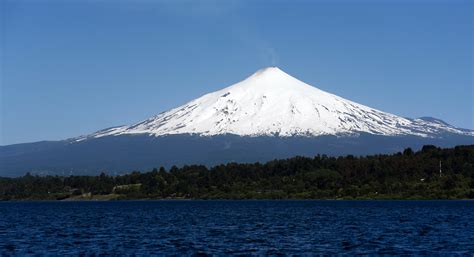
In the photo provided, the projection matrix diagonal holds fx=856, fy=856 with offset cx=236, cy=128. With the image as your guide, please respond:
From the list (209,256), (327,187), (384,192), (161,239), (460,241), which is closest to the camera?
(209,256)

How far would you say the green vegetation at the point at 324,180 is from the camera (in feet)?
509

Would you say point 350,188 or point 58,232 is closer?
point 58,232

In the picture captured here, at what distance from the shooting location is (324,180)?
17025 cm

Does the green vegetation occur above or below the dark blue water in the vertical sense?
above

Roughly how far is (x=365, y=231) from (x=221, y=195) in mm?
115655

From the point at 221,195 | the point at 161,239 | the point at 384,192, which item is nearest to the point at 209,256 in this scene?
the point at 161,239

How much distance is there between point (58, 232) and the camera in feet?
217

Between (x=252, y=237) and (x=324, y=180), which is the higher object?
(x=324, y=180)

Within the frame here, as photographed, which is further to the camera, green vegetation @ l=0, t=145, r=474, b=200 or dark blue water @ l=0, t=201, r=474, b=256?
green vegetation @ l=0, t=145, r=474, b=200

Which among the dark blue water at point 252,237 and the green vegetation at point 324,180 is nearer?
the dark blue water at point 252,237

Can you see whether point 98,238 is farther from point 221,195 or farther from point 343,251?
point 221,195

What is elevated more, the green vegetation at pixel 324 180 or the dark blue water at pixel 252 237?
the green vegetation at pixel 324 180

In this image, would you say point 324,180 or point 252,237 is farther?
point 324,180

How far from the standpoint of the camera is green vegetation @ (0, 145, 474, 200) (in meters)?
155
